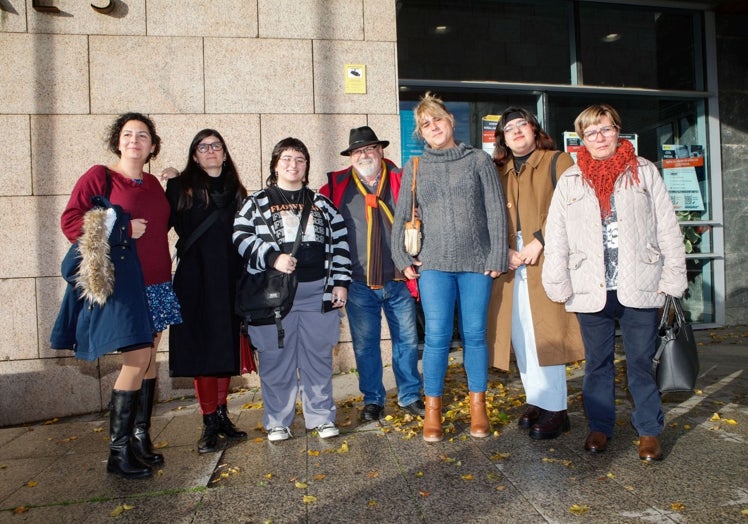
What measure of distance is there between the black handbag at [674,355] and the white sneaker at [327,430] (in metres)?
2.04

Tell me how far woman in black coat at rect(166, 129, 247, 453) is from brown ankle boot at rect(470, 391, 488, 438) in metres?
1.59

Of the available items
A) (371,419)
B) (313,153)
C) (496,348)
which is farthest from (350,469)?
(313,153)

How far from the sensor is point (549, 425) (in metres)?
3.50

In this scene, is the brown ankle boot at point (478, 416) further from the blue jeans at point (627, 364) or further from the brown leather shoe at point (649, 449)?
the brown leather shoe at point (649, 449)

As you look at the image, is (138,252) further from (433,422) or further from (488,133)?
(488,133)

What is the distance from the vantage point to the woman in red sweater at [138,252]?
3.15 meters

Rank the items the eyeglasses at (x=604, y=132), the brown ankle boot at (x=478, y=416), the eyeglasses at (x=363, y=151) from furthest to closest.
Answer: the eyeglasses at (x=363, y=151), the brown ankle boot at (x=478, y=416), the eyeglasses at (x=604, y=132)

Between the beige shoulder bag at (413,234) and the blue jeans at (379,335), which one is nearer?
the beige shoulder bag at (413,234)

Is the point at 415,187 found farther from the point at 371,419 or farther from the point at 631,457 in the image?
the point at 631,457

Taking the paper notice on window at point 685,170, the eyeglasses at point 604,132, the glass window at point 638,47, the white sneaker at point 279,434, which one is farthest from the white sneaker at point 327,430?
the paper notice on window at point 685,170

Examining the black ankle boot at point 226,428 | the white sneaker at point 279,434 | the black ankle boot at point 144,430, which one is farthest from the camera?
the black ankle boot at point 226,428

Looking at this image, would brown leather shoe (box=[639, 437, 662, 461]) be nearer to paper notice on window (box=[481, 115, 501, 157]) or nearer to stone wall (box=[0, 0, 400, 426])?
stone wall (box=[0, 0, 400, 426])

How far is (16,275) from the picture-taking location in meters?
4.97

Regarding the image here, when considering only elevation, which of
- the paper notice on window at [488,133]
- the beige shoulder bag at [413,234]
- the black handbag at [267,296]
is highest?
the paper notice on window at [488,133]
